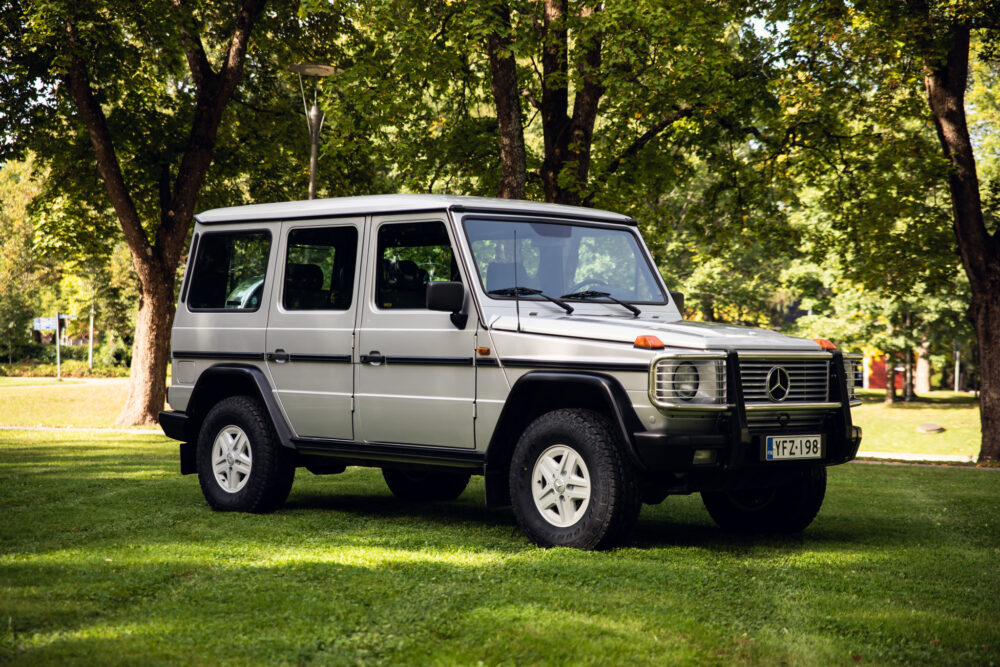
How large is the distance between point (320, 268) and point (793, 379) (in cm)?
354

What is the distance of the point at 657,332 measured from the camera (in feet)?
22.4

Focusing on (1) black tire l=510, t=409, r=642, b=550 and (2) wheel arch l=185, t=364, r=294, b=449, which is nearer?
(1) black tire l=510, t=409, r=642, b=550

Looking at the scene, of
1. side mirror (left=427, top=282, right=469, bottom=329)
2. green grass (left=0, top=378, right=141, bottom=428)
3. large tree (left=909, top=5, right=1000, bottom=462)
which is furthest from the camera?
green grass (left=0, top=378, right=141, bottom=428)

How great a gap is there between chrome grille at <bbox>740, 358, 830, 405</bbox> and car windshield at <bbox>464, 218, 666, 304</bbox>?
138cm

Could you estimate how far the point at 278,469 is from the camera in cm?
866

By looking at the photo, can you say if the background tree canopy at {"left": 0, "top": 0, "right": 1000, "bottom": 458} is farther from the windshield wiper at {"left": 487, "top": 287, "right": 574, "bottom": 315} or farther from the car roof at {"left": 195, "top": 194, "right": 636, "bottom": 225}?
the windshield wiper at {"left": 487, "top": 287, "right": 574, "bottom": 315}

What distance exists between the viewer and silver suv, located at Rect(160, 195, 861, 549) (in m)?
6.67

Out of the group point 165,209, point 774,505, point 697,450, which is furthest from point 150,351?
point 697,450

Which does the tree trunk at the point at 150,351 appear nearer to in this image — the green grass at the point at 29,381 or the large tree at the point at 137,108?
the large tree at the point at 137,108

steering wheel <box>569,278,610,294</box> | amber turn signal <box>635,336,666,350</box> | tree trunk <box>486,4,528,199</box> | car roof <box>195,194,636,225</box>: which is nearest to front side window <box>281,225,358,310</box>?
car roof <box>195,194,636,225</box>

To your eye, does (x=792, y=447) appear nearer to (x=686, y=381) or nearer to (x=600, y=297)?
(x=686, y=381)

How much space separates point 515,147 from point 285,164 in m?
9.20

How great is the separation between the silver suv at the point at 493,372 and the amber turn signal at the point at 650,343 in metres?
0.01

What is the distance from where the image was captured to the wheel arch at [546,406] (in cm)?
663
